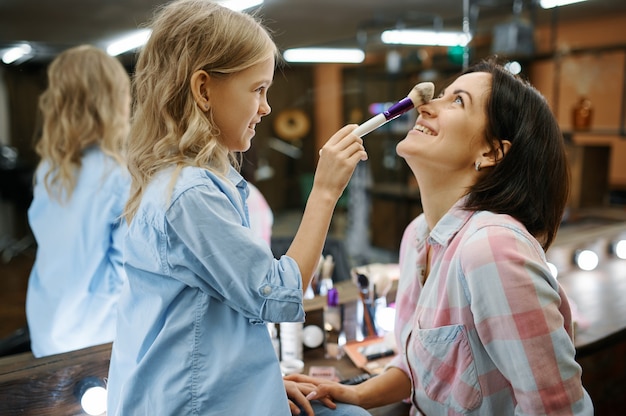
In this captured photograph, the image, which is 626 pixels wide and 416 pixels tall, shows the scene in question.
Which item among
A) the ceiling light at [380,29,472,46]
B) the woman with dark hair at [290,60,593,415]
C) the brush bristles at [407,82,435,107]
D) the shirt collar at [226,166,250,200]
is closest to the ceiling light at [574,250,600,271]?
the ceiling light at [380,29,472,46]

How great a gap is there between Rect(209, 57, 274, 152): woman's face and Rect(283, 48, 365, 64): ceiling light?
0.89 meters

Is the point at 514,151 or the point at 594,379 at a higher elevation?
the point at 514,151

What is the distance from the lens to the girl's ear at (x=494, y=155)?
1.04 m

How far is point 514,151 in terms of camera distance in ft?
3.33

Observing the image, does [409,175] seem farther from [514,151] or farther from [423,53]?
[514,151]

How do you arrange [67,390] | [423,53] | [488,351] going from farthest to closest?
1. [423,53]
2. [67,390]
3. [488,351]

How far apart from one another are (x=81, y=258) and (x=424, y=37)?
2768 mm

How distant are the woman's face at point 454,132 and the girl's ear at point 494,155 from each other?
0.01 metres

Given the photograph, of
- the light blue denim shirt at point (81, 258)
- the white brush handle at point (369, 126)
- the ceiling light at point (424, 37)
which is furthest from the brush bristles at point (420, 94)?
the ceiling light at point (424, 37)

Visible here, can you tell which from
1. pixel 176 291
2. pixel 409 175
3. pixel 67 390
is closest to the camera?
pixel 176 291

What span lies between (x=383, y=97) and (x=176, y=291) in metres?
3.60

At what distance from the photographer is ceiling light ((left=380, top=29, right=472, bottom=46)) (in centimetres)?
315

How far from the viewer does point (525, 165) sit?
3.32ft

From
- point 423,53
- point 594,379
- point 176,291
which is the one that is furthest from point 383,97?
point 176,291
